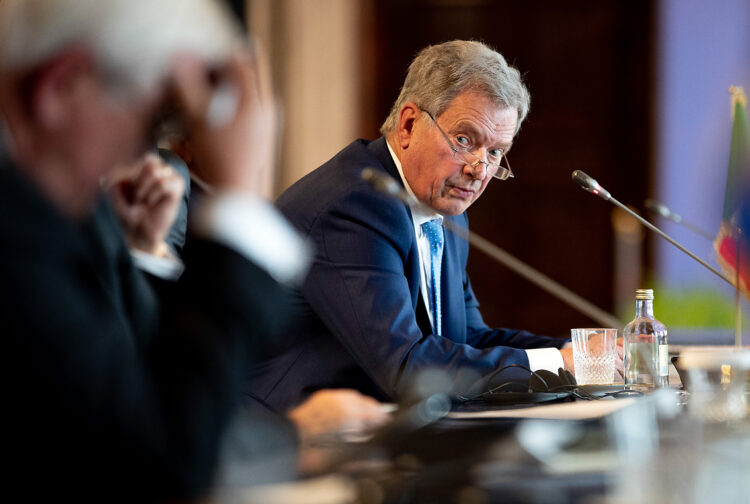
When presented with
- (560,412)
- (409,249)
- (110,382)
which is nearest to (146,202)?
(110,382)

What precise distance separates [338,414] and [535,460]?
310 mm

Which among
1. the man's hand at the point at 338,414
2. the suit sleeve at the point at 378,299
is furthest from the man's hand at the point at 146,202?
the suit sleeve at the point at 378,299

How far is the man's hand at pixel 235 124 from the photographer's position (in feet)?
2.93

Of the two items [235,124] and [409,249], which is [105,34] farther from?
[409,249]

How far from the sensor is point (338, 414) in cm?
129

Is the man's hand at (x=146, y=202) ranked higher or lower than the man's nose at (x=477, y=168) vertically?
higher

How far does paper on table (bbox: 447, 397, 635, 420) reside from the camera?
1444mm

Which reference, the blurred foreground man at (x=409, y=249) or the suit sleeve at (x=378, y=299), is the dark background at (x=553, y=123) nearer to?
the blurred foreground man at (x=409, y=249)

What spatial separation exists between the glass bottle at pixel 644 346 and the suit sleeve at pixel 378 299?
25 cm

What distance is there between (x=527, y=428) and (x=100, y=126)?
2.22 ft

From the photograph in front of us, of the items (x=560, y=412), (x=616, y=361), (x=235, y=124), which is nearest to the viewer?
(x=235, y=124)

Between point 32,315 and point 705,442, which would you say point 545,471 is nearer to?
point 705,442

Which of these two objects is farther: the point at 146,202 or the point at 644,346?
the point at 644,346

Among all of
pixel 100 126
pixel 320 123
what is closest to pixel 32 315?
pixel 100 126
